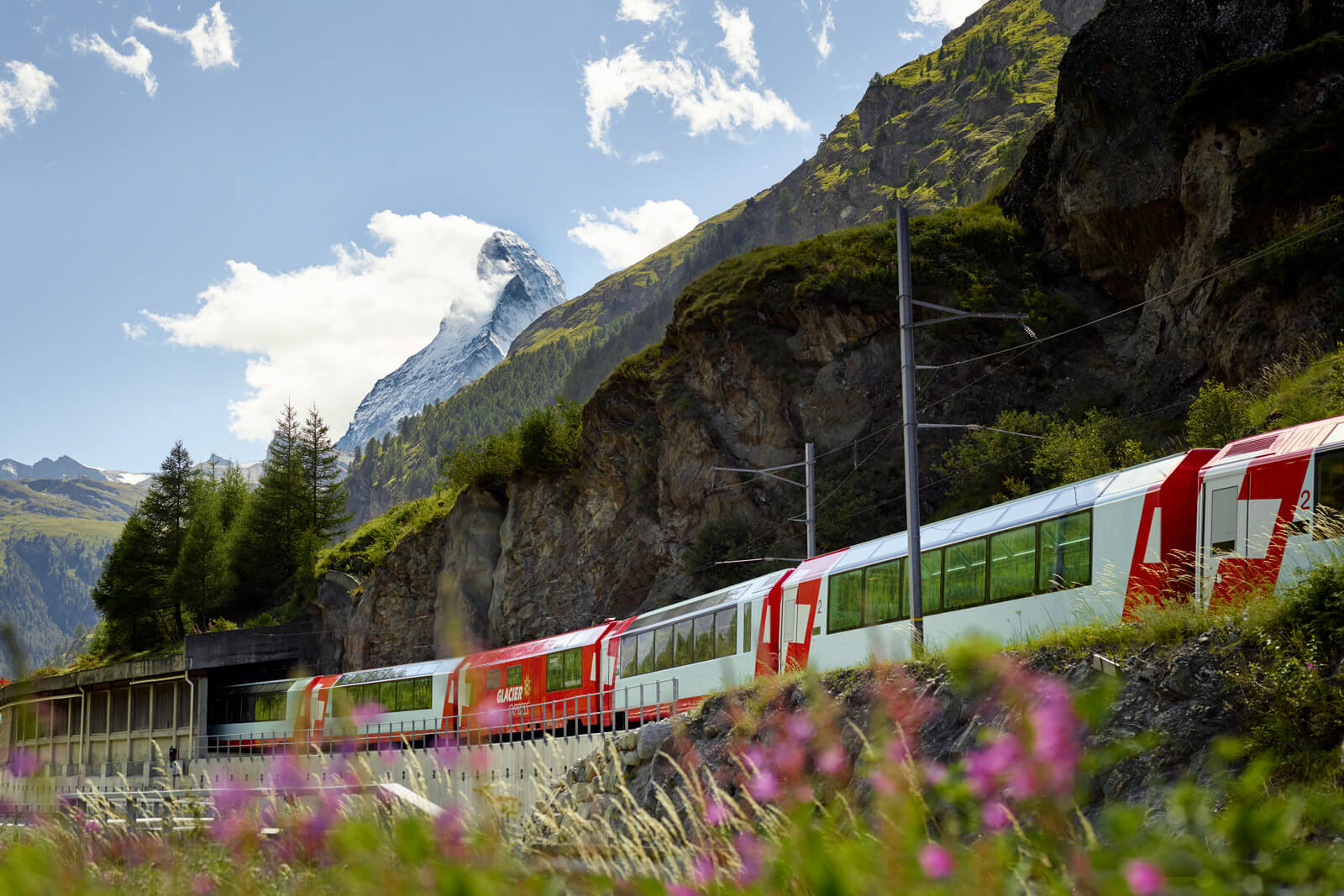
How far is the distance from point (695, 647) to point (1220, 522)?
1322 cm

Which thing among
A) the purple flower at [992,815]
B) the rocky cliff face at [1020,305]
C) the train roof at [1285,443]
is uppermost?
the rocky cliff face at [1020,305]

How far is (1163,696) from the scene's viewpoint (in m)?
10.4

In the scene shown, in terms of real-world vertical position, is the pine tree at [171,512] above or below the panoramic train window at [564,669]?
above

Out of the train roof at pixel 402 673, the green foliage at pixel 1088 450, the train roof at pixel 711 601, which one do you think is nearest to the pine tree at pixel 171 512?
the train roof at pixel 402 673

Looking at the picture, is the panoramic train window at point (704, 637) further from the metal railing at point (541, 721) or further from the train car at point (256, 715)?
the train car at point (256, 715)

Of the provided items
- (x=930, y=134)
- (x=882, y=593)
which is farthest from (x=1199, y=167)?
(x=930, y=134)

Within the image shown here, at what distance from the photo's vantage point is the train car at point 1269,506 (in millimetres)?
13734

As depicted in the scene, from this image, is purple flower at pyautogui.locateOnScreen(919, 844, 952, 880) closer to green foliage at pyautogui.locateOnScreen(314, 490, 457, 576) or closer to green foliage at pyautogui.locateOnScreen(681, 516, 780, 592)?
green foliage at pyautogui.locateOnScreen(681, 516, 780, 592)

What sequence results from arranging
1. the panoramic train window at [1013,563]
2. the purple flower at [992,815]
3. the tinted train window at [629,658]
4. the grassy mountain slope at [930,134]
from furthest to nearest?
the grassy mountain slope at [930,134], the tinted train window at [629,658], the panoramic train window at [1013,563], the purple flower at [992,815]

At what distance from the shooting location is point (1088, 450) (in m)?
30.7

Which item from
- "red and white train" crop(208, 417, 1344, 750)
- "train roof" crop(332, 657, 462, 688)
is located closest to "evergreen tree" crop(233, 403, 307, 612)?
"train roof" crop(332, 657, 462, 688)

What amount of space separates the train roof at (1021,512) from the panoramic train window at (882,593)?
0.64ft

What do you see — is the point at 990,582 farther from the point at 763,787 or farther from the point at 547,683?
the point at 547,683

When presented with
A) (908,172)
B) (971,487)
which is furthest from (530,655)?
(908,172)
